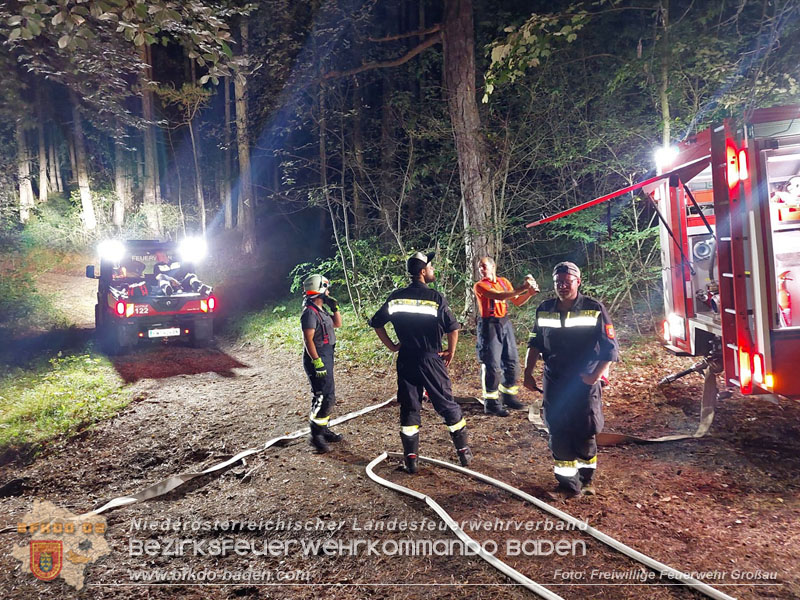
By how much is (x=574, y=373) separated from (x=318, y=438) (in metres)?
2.61

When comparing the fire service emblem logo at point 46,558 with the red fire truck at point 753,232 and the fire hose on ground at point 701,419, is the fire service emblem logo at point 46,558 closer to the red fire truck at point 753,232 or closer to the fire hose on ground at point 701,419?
the fire hose on ground at point 701,419

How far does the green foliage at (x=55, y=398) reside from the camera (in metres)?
6.12

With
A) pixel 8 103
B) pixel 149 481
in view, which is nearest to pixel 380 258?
pixel 149 481

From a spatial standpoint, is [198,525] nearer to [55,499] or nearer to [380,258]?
[55,499]

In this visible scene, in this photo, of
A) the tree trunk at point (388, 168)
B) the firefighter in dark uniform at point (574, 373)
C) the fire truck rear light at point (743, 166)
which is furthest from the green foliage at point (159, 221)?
the fire truck rear light at point (743, 166)

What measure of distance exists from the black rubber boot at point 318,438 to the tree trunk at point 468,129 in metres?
4.54

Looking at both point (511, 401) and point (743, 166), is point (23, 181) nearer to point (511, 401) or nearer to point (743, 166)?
point (511, 401)

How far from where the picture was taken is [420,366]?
171 inches

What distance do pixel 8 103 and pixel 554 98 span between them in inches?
729

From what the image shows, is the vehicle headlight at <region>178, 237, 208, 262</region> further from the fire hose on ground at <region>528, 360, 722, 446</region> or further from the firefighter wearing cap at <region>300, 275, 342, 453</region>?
the fire hose on ground at <region>528, 360, 722, 446</region>

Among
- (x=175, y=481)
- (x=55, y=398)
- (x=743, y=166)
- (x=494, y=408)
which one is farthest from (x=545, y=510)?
(x=55, y=398)

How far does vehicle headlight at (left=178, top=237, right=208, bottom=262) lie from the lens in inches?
430

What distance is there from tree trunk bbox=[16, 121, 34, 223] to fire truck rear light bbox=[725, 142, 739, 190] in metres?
26.0

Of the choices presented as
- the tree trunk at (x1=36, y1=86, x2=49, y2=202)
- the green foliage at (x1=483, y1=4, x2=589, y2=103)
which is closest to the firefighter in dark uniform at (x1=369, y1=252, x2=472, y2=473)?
the green foliage at (x1=483, y1=4, x2=589, y2=103)
